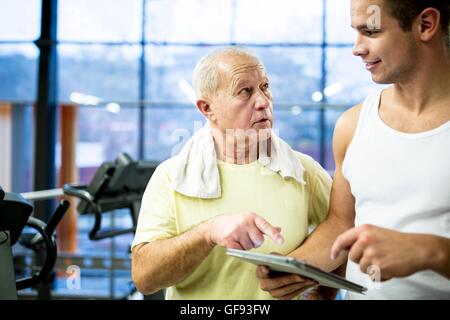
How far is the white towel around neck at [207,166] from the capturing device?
2.89 ft

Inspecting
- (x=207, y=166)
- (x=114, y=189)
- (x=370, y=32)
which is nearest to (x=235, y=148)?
(x=207, y=166)

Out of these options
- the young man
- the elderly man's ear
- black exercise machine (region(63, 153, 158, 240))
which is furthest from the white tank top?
black exercise machine (region(63, 153, 158, 240))

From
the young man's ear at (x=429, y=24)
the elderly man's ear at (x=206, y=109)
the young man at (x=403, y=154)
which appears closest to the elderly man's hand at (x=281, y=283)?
the young man at (x=403, y=154)

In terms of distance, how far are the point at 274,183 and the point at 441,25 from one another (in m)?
0.33

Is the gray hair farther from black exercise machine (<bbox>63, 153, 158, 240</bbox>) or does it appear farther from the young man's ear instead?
black exercise machine (<bbox>63, 153, 158, 240</bbox>)

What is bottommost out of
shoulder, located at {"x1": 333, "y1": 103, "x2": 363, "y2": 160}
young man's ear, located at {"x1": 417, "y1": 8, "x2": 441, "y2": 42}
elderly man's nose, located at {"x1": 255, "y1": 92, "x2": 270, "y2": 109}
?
shoulder, located at {"x1": 333, "y1": 103, "x2": 363, "y2": 160}

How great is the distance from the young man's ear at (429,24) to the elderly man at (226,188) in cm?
25

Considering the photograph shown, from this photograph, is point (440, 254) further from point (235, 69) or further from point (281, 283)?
point (235, 69)

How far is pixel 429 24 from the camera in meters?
0.75

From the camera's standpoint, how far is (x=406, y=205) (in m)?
0.77

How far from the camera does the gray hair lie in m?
0.89

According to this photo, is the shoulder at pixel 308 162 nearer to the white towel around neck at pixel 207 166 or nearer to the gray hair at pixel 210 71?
the white towel around neck at pixel 207 166

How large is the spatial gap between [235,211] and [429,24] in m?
0.39

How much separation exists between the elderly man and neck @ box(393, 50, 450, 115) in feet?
0.65
